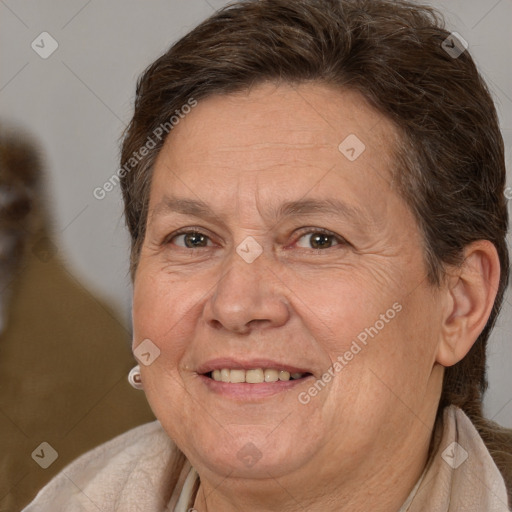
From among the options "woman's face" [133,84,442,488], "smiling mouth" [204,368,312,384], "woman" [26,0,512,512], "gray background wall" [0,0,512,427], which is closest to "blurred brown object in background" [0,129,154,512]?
"gray background wall" [0,0,512,427]

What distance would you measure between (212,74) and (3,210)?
124 centimetres

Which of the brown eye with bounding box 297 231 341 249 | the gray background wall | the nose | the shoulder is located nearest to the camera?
the nose

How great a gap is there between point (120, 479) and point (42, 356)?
2.34 ft

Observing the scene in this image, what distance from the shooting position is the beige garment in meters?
1.69

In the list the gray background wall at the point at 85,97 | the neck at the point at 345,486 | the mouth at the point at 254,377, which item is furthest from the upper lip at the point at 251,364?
the gray background wall at the point at 85,97

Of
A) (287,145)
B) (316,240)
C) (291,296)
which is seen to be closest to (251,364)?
(291,296)

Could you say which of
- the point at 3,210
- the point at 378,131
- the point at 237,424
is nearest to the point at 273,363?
the point at 237,424

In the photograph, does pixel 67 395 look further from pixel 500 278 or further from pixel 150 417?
pixel 500 278

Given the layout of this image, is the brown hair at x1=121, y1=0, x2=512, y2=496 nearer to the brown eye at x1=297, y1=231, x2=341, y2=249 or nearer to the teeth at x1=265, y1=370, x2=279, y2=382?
the brown eye at x1=297, y1=231, x2=341, y2=249

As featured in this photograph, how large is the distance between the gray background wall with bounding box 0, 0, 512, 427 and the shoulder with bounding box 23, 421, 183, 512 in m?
0.61

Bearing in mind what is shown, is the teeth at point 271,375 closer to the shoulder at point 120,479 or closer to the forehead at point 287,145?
the forehead at point 287,145

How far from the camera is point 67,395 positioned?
2676 mm

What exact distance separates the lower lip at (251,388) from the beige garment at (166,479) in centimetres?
36

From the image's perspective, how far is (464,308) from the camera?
1736 millimetres
